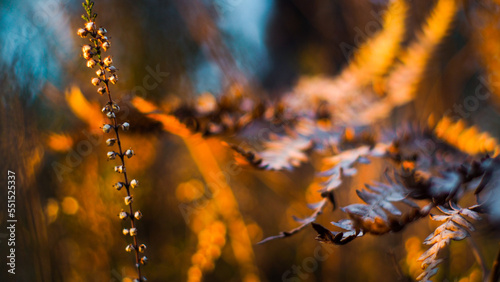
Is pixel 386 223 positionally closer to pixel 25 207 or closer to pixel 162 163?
pixel 25 207

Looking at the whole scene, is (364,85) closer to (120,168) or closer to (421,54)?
(421,54)

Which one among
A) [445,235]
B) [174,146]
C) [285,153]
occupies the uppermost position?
[174,146]

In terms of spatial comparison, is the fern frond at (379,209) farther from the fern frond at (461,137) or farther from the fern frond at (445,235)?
the fern frond at (461,137)

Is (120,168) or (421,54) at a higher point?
(421,54)

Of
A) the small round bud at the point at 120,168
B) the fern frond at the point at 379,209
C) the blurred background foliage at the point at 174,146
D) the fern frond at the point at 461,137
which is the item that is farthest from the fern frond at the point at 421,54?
the small round bud at the point at 120,168

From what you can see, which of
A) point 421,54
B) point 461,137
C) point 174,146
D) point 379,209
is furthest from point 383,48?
point 174,146

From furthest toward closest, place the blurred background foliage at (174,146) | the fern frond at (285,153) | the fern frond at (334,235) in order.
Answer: the blurred background foliage at (174,146) < the fern frond at (285,153) < the fern frond at (334,235)

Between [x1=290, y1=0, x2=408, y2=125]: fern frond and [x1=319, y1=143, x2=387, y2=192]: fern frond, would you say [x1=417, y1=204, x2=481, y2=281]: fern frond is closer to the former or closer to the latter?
[x1=319, y1=143, x2=387, y2=192]: fern frond

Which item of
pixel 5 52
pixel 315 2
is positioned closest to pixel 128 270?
pixel 5 52

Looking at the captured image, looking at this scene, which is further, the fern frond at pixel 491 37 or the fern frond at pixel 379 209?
the fern frond at pixel 491 37

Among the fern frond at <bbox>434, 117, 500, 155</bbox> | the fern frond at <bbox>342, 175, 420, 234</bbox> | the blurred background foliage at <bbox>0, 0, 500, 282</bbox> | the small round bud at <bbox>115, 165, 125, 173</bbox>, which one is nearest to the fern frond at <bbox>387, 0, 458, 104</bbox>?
the blurred background foliage at <bbox>0, 0, 500, 282</bbox>
